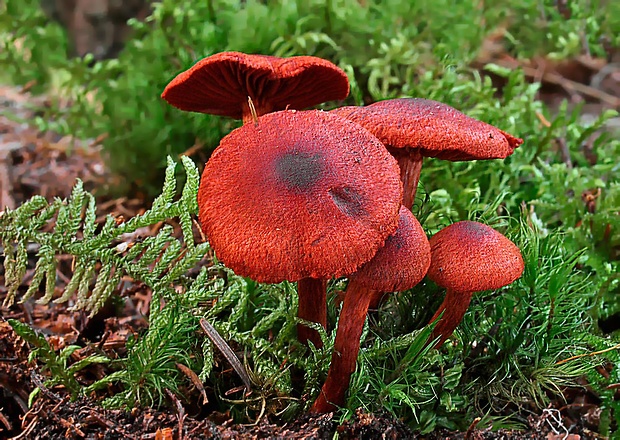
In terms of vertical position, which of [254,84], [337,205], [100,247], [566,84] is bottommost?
[566,84]

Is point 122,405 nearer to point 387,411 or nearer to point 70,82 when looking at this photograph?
point 387,411

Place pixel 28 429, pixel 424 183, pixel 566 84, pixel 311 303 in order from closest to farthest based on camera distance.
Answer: pixel 28 429 < pixel 311 303 < pixel 424 183 < pixel 566 84

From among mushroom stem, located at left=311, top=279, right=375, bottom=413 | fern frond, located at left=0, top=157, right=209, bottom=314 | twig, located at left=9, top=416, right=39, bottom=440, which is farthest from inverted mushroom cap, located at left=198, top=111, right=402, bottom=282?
twig, located at left=9, top=416, right=39, bottom=440

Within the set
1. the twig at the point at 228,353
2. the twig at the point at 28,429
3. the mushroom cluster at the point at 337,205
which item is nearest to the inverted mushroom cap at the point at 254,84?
the mushroom cluster at the point at 337,205

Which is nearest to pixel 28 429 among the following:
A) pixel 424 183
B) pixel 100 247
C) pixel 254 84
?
pixel 100 247

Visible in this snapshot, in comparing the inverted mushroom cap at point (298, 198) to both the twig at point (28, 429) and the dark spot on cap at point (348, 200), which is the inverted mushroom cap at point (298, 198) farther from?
the twig at point (28, 429)

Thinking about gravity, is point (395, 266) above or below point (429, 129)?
below

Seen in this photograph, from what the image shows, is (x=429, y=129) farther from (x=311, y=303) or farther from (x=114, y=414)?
(x=114, y=414)
